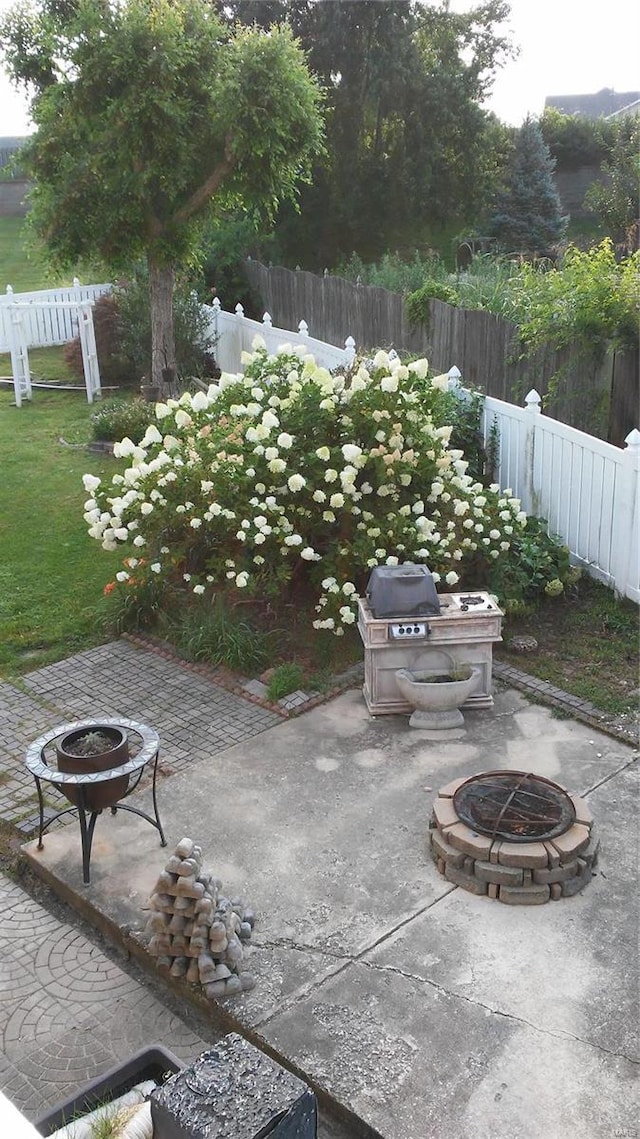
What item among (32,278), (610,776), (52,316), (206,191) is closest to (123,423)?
(206,191)

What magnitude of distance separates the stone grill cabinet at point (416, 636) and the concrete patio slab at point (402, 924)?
7.1 inches

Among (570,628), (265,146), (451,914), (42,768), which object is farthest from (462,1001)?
(265,146)

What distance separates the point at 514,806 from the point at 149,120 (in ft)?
30.7

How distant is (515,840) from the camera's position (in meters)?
4.50

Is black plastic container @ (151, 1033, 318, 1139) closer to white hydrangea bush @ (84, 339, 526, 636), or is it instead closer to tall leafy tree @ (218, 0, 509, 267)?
white hydrangea bush @ (84, 339, 526, 636)

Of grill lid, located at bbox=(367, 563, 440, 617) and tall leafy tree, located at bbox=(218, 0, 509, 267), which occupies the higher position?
tall leafy tree, located at bbox=(218, 0, 509, 267)

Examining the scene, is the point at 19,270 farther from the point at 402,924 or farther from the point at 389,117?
the point at 402,924

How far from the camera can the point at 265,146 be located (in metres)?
11.4

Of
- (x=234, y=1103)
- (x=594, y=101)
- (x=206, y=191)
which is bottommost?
(x=234, y=1103)

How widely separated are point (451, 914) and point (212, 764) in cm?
177

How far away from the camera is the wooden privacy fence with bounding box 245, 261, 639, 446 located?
27.9ft

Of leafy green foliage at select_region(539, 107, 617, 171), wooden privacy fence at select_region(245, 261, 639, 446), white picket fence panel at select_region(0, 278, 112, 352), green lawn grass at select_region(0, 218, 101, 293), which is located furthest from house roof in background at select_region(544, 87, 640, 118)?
wooden privacy fence at select_region(245, 261, 639, 446)

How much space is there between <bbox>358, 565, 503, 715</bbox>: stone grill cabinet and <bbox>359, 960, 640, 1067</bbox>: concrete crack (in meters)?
2.13

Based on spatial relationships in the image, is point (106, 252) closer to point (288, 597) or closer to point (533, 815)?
point (288, 597)
